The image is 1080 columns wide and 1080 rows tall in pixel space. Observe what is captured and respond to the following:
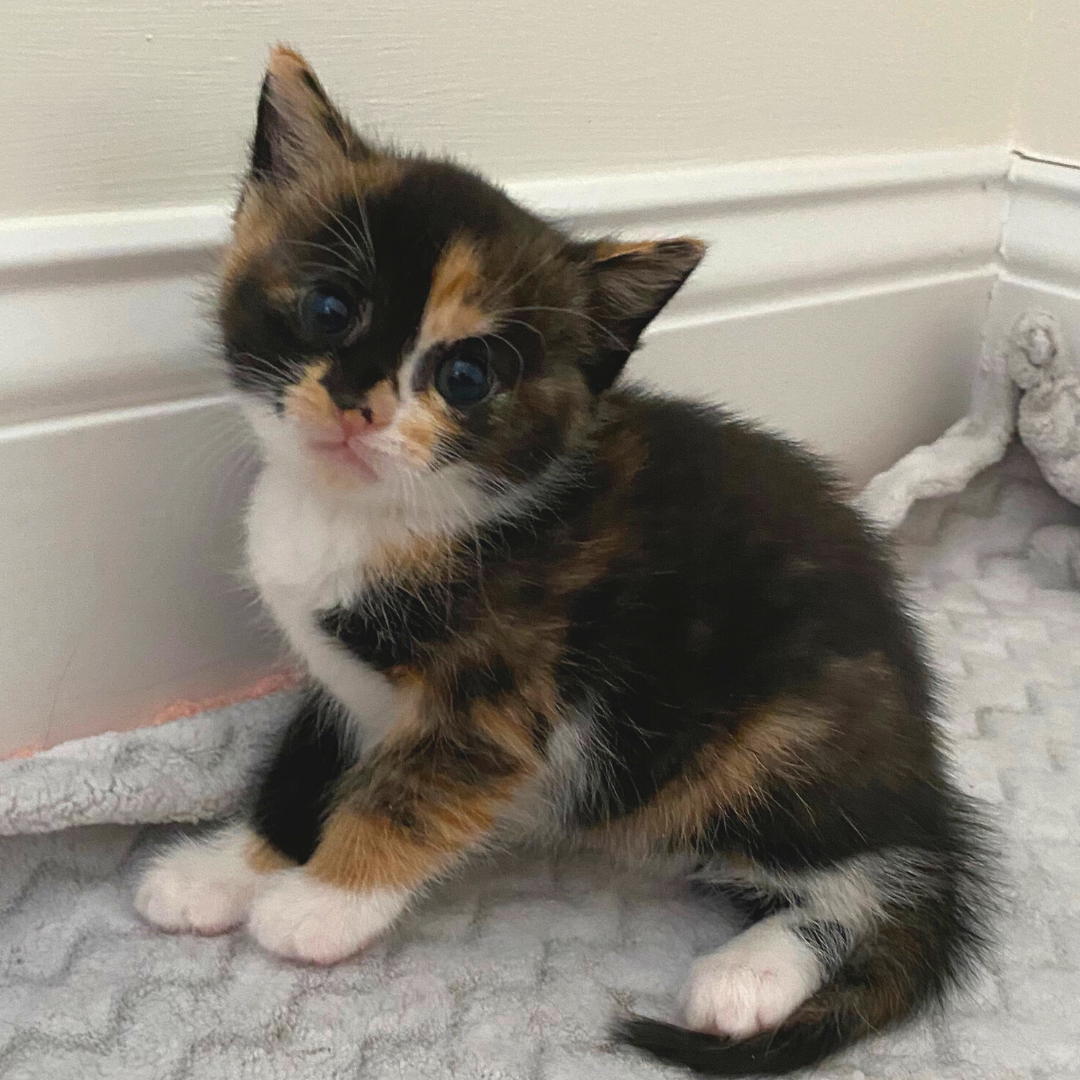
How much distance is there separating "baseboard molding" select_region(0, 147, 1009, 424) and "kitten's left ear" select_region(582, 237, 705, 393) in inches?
11.1

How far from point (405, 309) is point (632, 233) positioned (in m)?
0.47

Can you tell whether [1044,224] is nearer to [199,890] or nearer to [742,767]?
[742,767]

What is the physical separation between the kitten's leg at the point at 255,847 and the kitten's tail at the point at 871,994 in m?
0.27

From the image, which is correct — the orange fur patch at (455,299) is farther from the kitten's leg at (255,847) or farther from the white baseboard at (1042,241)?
the white baseboard at (1042,241)

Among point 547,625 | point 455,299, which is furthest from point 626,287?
point 547,625

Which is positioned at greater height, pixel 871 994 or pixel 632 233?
pixel 632 233

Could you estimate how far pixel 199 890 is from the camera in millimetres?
818

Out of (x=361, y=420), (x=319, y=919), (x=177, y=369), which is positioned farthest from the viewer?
(x=177, y=369)

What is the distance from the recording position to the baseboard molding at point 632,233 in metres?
0.80

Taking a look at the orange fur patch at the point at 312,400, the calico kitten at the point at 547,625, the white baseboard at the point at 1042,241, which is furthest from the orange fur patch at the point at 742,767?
the white baseboard at the point at 1042,241

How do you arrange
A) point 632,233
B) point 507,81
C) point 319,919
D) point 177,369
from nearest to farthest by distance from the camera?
1. point 319,919
2. point 177,369
3. point 507,81
4. point 632,233

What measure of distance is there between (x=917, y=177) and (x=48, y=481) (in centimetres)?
98

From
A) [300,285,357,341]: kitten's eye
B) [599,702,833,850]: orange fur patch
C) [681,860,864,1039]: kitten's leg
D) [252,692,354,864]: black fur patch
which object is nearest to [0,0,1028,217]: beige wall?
[300,285,357,341]: kitten's eye

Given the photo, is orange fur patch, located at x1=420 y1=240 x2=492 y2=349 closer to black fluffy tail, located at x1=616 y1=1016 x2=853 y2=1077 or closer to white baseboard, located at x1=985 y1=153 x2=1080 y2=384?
black fluffy tail, located at x1=616 y1=1016 x2=853 y2=1077
